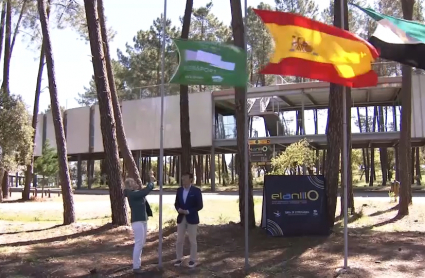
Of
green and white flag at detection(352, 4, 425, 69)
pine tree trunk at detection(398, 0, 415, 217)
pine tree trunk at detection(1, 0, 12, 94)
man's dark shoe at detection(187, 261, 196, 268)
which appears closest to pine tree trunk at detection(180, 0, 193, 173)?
man's dark shoe at detection(187, 261, 196, 268)

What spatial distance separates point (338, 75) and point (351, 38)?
2.10ft

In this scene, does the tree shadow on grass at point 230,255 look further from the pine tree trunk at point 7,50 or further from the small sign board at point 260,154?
the small sign board at point 260,154

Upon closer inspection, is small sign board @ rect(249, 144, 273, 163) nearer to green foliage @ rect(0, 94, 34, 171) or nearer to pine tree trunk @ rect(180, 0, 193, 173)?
green foliage @ rect(0, 94, 34, 171)

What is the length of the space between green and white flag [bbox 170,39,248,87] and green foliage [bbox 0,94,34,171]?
13.9 meters

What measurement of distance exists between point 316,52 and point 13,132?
54.3 ft

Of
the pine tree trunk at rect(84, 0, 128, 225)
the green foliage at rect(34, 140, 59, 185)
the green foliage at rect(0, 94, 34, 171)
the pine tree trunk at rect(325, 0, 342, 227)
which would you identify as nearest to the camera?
the pine tree trunk at rect(325, 0, 342, 227)

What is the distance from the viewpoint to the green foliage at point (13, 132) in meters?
19.1

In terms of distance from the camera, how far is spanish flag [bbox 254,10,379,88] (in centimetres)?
725

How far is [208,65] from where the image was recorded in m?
7.62

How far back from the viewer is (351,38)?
741cm

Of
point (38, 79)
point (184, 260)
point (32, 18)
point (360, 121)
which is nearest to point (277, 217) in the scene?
point (184, 260)

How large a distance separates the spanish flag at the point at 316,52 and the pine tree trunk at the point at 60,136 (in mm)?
8954

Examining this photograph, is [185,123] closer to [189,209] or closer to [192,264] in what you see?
[189,209]

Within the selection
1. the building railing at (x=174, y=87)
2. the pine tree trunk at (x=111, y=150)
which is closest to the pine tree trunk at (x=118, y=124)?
the pine tree trunk at (x=111, y=150)
